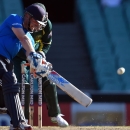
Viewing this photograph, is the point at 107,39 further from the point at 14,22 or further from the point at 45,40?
the point at 14,22

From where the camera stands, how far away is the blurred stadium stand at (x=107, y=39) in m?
13.9

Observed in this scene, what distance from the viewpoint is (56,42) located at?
15508mm

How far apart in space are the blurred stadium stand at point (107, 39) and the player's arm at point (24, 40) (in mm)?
7869

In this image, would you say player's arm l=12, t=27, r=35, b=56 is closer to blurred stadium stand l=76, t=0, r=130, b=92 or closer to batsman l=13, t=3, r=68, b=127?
batsman l=13, t=3, r=68, b=127

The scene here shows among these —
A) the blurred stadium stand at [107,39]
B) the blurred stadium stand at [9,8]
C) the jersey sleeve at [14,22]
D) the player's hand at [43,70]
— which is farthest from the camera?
the blurred stadium stand at [9,8]

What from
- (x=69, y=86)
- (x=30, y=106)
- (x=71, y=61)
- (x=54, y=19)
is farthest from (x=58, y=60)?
(x=69, y=86)

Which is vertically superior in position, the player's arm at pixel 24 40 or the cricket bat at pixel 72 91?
the player's arm at pixel 24 40

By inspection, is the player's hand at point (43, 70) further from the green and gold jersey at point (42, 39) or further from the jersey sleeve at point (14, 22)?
the green and gold jersey at point (42, 39)

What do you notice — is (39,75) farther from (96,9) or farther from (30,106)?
(96,9)

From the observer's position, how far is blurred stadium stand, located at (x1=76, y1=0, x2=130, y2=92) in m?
13.9

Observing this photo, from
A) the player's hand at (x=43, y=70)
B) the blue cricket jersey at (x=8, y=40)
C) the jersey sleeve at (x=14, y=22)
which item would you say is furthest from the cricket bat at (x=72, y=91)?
the jersey sleeve at (x=14, y=22)

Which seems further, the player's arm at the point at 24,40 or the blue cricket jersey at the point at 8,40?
the blue cricket jersey at the point at 8,40

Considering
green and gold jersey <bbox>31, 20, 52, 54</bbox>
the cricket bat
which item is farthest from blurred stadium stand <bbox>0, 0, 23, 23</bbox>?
the cricket bat

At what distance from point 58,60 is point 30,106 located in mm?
7640
